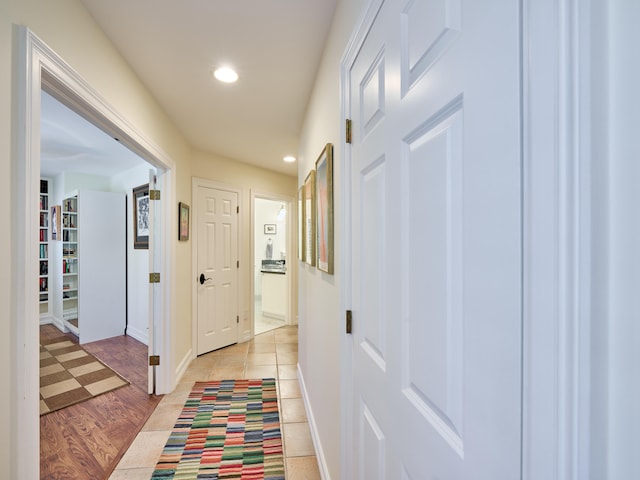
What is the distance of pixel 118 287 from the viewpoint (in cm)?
454

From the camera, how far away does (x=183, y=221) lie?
3.23 metres

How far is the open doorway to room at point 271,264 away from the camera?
498 centimetres

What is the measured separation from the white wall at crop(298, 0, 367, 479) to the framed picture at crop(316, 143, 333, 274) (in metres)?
0.06

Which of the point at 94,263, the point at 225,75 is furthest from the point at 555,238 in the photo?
the point at 94,263

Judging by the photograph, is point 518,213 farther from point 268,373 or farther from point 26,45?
point 268,373

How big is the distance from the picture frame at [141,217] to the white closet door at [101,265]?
1.04ft

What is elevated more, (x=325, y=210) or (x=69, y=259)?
(x=325, y=210)

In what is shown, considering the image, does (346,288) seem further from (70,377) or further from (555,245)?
(70,377)

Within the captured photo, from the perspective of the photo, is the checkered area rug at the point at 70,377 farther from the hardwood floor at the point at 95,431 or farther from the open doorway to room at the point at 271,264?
the open doorway to room at the point at 271,264

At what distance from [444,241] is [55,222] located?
6135mm

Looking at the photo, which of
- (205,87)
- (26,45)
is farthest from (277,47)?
(26,45)

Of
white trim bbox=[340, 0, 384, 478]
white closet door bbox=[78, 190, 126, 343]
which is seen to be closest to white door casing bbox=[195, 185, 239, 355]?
white closet door bbox=[78, 190, 126, 343]

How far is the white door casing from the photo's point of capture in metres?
3.71

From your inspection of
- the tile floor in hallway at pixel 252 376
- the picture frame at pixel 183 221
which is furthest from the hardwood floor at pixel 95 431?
the picture frame at pixel 183 221
